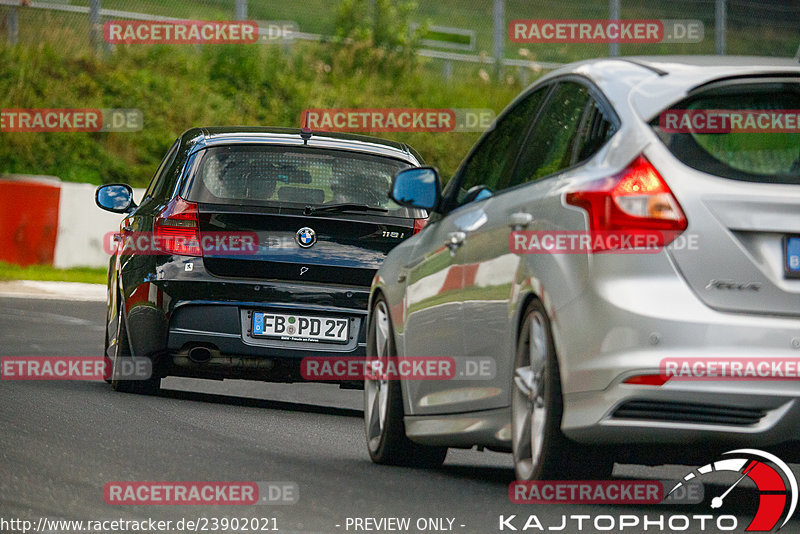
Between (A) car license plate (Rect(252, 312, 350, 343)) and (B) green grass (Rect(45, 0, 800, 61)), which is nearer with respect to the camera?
(A) car license plate (Rect(252, 312, 350, 343))

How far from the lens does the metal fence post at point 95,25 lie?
95.6 ft

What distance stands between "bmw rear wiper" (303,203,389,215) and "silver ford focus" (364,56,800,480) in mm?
3676

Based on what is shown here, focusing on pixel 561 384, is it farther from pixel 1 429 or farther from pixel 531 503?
pixel 1 429

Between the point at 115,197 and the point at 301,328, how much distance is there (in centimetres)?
198

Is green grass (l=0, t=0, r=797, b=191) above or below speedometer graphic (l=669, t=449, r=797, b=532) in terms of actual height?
above

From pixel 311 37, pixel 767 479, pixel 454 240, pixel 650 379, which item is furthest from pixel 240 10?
pixel 650 379

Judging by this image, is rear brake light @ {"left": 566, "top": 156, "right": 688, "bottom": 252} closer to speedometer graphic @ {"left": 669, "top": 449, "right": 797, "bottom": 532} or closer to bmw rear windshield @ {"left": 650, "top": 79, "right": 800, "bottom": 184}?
bmw rear windshield @ {"left": 650, "top": 79, "right": 800, "bottom": 184}

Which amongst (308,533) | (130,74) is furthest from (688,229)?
(130,74)

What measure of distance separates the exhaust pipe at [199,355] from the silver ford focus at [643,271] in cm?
384

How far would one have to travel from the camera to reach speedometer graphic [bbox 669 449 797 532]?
6.04 m

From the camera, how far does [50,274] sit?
71.8 feet

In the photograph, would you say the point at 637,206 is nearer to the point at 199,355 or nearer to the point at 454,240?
the point at 454,240

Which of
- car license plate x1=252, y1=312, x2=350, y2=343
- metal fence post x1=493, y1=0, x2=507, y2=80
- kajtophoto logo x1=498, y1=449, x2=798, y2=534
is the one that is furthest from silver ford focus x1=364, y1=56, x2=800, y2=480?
metal fence post x1=493, y1=0, x2=507, y2=80

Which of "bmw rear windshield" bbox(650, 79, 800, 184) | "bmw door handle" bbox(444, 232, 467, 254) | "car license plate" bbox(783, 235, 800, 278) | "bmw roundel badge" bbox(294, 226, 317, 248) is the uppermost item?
"bmw rear windshield" bbox(650, 79, 800, 184)
